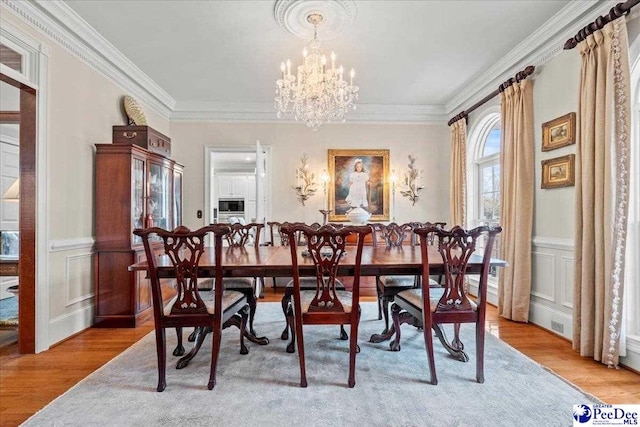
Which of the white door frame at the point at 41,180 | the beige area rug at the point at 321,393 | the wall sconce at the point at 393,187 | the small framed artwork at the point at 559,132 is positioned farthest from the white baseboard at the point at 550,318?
the white door frame at the point at 41,180

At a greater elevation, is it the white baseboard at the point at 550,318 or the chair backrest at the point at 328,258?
the chair backrest at the point at 328,258

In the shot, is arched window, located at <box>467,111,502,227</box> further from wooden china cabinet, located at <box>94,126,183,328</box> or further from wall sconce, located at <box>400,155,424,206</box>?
wooden china cabinet, located at <box>94,126,183,328</box>

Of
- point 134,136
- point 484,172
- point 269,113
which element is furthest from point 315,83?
point 484,172

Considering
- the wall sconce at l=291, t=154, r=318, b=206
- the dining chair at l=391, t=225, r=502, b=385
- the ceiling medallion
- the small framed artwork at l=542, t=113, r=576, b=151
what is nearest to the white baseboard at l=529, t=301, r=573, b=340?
the dining chair at l=391, t=225, r=502, b=385

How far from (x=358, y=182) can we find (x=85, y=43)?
3756 mm

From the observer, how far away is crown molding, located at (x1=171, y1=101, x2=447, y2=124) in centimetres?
518

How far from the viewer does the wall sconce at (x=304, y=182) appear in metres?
5.33

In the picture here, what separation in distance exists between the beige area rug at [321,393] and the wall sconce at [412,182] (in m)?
3.06

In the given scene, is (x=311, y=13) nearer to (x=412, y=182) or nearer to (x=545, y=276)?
(x=545, y=276)

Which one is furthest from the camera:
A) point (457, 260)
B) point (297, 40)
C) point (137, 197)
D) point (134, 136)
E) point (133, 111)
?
point (133, 111)

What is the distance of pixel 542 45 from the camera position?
10.5 ft

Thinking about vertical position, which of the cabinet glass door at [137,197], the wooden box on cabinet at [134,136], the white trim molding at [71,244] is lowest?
the white trim molding at [71,244]

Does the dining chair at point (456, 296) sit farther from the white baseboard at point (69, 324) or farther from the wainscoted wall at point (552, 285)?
the white baseboard at point (69, 324)

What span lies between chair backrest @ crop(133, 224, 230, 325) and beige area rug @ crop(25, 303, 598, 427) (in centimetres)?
49
